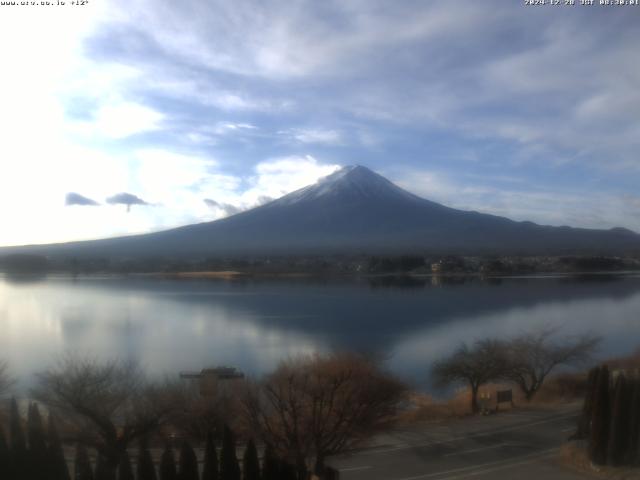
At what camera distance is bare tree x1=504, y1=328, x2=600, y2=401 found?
1055cm

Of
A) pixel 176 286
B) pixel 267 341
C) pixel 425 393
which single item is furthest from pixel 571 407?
pixel 176 286

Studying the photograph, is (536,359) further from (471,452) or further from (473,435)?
(471,452)

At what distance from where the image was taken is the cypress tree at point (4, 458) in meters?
4.90

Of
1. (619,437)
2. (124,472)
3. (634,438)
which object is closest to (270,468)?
(124,472)

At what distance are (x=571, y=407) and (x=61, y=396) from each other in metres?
6.67

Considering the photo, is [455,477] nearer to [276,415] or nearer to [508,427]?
[276,415]

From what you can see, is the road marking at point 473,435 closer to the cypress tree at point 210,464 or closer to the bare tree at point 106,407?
the cypress tree at point 210,464

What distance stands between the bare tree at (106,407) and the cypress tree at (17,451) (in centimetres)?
53

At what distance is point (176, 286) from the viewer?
3262cm

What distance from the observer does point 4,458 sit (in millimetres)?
4941

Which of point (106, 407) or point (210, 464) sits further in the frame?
point (106, 407)

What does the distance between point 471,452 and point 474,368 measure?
3.36 m

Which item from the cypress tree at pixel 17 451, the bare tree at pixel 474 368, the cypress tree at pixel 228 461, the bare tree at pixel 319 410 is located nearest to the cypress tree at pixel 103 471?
the cypress tree at pixel 17 451

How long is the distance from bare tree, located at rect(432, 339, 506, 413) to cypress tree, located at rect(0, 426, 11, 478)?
641 cm
